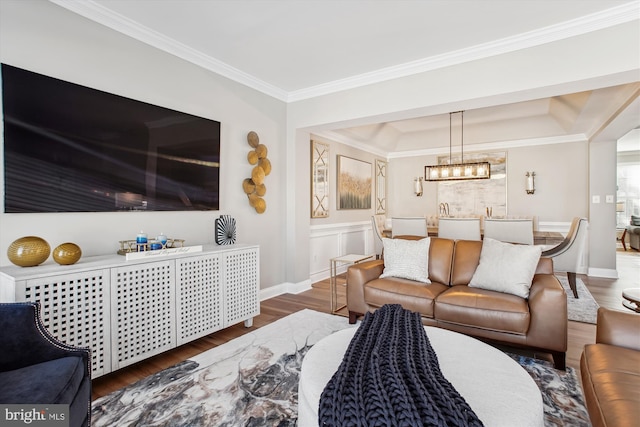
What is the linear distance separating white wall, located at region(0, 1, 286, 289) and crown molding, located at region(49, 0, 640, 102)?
65 mm

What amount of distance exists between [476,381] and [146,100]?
3.14 m

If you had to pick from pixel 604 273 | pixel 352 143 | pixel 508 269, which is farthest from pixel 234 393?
pixel 604 273

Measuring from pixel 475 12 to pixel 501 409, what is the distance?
2785 mm

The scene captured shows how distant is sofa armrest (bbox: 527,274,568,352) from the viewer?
2.36 m

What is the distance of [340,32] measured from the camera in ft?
9.74

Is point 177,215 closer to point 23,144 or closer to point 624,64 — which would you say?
point 23,144

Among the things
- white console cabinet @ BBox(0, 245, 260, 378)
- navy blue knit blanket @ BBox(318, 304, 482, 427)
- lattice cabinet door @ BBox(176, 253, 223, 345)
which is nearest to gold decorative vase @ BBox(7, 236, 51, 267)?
white console cabinet @ BBox(0, 245, 260, 378)

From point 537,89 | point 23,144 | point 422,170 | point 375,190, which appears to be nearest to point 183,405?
point 23,144

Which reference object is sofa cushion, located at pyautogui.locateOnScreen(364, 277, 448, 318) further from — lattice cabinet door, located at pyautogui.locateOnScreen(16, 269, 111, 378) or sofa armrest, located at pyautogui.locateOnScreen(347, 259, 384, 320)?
lattice cabinet door, located at pyautogui.locateOnScreen(16, 269, 111, 378)

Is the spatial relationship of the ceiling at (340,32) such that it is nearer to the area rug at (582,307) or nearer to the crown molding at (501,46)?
the crown molding at (501,46)

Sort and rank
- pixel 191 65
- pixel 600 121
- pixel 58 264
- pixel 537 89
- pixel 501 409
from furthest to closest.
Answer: pixel 600 121 < pixel 191 65 < pixel 537 89 < pixel 58 264 < pixel 501 409

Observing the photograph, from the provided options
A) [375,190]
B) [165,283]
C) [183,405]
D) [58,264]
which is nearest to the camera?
[183,405]

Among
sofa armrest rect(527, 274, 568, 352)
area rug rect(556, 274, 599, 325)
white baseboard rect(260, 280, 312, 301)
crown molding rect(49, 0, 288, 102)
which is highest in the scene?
crown molding rect(49, 0, 288, 102)

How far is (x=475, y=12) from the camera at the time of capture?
266cm
